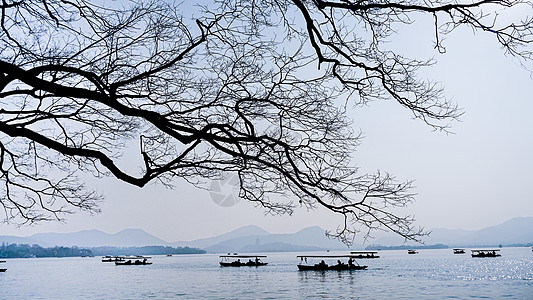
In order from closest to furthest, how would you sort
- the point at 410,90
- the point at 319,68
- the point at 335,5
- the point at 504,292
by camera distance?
1. the point at 335,5
2. the point at 410,90
3. the point at 319,68
4. the point at 504,292

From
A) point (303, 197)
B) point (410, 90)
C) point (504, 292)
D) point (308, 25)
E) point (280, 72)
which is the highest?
point (308, 25)

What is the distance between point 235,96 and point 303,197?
144cm

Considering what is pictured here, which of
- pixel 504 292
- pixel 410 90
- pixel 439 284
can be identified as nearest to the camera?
pixel 410 90

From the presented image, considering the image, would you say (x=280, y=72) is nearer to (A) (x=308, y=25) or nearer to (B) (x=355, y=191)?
(A) (x=308, y=25)

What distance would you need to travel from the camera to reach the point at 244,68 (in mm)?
5777

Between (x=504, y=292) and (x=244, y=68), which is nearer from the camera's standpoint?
(x=244, y=68)

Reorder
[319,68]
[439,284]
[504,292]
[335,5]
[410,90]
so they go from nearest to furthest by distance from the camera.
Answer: [335,5]
[410,90]
[319,68]
[504,292]
[439,284]

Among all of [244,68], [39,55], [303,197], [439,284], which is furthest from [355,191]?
[439,284]

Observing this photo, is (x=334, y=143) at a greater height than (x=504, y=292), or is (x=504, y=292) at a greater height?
(x=334, y=143)

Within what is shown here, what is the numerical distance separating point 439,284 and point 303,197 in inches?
2021

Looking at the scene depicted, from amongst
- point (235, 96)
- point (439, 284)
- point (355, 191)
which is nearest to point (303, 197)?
point (355, 191)

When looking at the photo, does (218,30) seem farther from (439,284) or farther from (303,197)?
(439,284)

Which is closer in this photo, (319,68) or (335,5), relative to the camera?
(335,5)

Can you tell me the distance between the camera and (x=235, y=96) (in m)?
5.76
